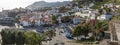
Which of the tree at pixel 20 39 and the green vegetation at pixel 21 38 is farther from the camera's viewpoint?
the tree at pixel 20 39

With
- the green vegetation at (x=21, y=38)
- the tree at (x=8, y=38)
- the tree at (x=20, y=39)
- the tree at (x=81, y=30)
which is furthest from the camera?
the tree at (x=81, y=30)

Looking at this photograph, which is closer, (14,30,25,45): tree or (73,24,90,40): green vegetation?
(14,30,25,45): tree

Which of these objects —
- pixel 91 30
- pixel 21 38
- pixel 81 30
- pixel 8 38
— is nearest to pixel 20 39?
pixel 21 38

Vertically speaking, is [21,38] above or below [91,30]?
above

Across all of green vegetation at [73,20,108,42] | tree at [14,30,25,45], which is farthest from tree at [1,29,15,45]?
green vegetation at [73,20,108,42]

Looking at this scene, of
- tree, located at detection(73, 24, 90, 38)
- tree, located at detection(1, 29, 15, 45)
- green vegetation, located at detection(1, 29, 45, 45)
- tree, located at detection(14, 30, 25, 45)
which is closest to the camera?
green vegetation, located at detection(1, 29, 45, 45)

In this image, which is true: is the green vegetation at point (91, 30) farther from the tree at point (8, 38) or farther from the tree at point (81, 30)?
the tree at point (8, 38)

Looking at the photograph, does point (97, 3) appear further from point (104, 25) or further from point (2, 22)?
point (2, 22)

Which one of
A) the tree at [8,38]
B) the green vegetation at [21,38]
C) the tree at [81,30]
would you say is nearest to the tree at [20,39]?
the green vegetation at [21,38]

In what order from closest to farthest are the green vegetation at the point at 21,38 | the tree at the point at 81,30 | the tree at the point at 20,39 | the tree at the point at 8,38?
the green vegetation at the point at 21,38
the tree at the point at 20,39
the tree at the point at 8,38
the tree at the point at 81,30

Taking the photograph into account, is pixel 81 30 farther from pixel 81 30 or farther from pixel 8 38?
pixel 8 38

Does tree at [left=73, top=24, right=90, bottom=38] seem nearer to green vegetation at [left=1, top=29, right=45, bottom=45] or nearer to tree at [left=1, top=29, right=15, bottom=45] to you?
green vegetation at [left=1, top=29, right=45, bottom=45]
